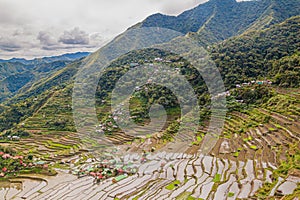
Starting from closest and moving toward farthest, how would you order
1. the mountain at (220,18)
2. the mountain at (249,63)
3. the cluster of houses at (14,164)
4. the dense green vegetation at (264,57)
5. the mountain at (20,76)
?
the cluster of houses at (14,164)
the dense green vegetation at (264,57)
the mountain at (249,63)
the mountain at (220,18)
the mountain at (20,76)

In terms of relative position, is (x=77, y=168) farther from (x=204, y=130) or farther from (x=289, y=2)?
(x=289, y=2)

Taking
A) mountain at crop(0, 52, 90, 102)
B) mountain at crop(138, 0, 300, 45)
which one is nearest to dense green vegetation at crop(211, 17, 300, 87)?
mountain at crop(138, 0, 300, 45)

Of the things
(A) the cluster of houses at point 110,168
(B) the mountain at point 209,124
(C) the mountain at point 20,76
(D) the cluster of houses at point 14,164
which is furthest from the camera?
(C) the mountain at point 20,76

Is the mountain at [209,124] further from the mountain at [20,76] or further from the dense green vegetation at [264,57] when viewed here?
the mountain at [20,76]

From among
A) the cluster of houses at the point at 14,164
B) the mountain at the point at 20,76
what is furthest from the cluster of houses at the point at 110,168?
the mountain at the point at 20,76

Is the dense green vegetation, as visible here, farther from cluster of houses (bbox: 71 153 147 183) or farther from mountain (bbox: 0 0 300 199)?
cluster of houses (bbox: 71 153 147 183)

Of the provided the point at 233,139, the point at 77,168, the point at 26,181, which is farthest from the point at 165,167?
the point at 26,181

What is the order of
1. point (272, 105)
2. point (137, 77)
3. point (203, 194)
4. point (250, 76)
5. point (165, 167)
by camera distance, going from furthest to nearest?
point (137, 77) < point (250, 76) < point (272, 105) < point (165, 167) < point (203, 194)

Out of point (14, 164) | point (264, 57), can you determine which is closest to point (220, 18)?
point (264, 57)

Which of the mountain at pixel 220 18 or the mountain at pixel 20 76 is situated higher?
the mountain at pixel 220 18
